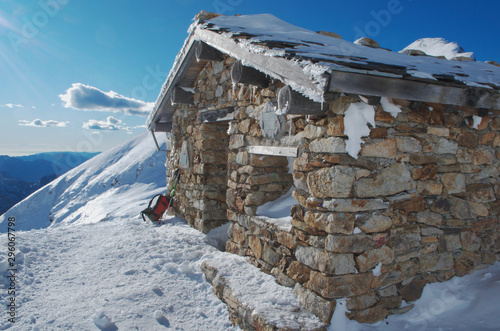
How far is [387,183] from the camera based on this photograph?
113 inches

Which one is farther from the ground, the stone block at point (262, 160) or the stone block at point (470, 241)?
the stone block at point (262, 160)

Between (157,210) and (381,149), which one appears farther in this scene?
(157,210)

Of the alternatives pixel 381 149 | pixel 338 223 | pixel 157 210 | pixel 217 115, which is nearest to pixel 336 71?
pixel 381 149

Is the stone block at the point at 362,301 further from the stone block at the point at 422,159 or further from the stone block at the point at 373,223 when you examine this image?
the stone block at the point at 422,159

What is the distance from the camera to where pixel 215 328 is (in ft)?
10.6

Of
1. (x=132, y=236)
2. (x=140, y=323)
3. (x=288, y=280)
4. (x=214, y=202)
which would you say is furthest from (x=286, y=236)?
(x=132, y=236)

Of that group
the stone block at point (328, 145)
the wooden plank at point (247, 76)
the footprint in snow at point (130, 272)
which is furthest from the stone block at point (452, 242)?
the footprint in snow at point (130, 272)

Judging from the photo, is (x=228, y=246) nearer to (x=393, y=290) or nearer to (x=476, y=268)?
(x=393, y=290)

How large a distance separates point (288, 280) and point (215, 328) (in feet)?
2.90

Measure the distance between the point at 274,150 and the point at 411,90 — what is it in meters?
1.51

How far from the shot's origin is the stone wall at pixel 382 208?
9.11 ft

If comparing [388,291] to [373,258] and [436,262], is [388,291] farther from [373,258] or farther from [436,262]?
[436,262]

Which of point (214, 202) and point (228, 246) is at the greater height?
point (214, 202)

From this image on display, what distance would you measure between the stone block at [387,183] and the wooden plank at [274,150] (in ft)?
2.46
